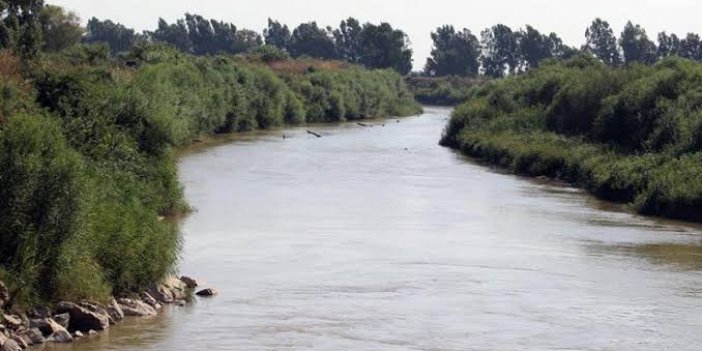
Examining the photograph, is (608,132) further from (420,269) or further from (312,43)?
(312,43)

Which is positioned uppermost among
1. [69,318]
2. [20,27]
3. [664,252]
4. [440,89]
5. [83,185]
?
[20,27]

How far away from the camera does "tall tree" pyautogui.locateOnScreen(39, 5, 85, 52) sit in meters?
101

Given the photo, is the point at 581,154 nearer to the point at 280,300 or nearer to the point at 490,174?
the point at 490,174

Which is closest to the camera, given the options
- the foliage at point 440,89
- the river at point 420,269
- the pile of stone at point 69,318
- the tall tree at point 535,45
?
the pile of stone at point 69,318

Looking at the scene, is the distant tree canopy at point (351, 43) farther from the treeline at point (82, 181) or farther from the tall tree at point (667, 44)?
the treeline at point (82, 181)

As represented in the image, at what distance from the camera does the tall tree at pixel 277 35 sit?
19088 cm

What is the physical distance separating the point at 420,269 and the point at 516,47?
150825 millimetres

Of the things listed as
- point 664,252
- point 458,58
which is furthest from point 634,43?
point 664,252

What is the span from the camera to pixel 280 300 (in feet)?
82.0

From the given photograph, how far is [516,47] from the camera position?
177m

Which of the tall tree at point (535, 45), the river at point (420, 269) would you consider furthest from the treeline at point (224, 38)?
the river at point (420, 269)

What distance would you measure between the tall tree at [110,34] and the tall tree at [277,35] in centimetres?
2100

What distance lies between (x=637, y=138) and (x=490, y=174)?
6.07 meters

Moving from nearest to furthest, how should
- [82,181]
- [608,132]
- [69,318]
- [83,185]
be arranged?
[69,318] < [83,185] < [82,181] < [608,132]
